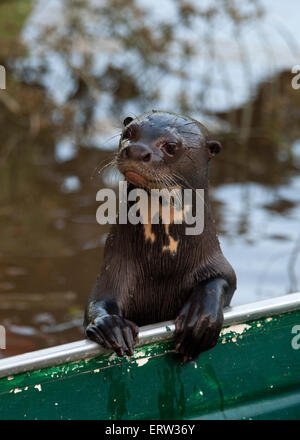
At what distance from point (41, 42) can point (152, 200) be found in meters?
6.00

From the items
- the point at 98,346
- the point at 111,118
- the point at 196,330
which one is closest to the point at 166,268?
the point at 196,330

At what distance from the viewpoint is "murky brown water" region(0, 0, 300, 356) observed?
6238 millimetres

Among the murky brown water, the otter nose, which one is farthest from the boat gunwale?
the murky brown water

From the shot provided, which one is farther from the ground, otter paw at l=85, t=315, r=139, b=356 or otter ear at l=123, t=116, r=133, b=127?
otter ear at l=123, t=116, r=133, b=127

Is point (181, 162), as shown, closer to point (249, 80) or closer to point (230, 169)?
point (230, 169)

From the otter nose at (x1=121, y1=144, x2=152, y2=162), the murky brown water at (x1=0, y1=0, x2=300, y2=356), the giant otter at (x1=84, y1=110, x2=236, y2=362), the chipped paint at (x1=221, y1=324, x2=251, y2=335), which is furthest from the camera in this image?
the murky brown water at (x1=0, y1=0, x2=300, y2=356)

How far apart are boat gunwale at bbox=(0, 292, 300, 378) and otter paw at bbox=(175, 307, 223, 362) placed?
36mm

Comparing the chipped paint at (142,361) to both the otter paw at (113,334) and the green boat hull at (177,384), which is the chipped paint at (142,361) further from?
the otter paw at (113,334)

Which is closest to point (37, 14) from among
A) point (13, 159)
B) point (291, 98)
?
point (13, 159)

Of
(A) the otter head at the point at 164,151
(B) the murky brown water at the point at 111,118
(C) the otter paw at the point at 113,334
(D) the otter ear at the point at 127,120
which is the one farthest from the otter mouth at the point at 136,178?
(B) the murky brown water at the point at 111,118

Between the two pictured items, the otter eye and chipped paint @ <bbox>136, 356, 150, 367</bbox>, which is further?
chipped paint @ <bbox>136, 356, 150, 367</bbox>

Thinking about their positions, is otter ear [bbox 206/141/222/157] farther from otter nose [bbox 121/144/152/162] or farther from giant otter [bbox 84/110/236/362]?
otter nose [bbox 121/144/152/162]

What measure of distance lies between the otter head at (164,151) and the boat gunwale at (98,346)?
0.44 m

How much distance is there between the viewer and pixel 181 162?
7.88 ft
